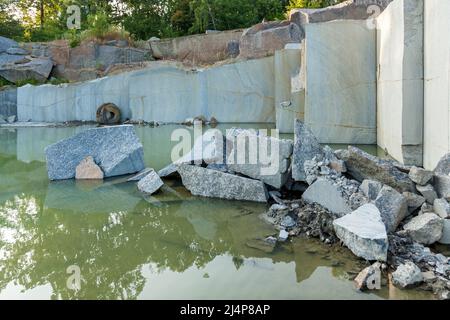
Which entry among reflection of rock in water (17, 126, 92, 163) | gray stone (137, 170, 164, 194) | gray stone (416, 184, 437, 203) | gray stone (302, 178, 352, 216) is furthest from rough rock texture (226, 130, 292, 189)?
reflection of rock in water (17, 126, 92, 163)

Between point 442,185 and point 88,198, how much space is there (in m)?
3.64

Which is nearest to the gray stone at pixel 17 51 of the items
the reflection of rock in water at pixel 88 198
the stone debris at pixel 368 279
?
the reflection of rock in water at pixel 88 198

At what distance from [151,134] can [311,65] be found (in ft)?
15.0

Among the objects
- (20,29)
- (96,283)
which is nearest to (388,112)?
(96,283)

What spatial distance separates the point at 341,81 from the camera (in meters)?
8.03

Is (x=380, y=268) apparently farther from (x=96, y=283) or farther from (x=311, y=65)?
(x=311, y=65)

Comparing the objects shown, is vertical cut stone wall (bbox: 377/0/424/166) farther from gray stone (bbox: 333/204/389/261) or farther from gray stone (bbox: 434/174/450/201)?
gray stone (bbox: 333/204/389/261)

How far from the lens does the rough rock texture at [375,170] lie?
4.07 metres

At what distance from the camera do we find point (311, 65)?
8.15 meters

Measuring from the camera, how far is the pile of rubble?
3.12 metres

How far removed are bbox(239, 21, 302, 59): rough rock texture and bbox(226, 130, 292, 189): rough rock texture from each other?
35.0 ft

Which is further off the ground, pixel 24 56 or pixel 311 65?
pixel 24 56

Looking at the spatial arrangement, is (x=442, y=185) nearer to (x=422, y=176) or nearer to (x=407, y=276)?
(x=422, y=176)

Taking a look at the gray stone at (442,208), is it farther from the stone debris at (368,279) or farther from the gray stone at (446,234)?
the stone debris at (368,279)
